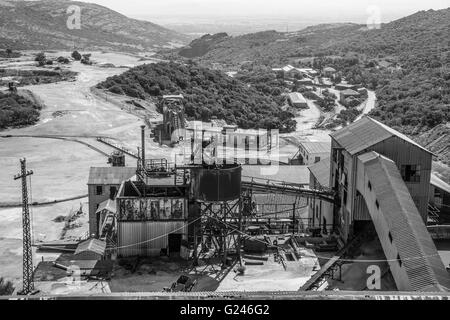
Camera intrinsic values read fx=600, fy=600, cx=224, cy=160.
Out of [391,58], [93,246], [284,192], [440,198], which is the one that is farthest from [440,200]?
[391,58]

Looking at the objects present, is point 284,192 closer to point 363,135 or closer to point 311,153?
point 363,135

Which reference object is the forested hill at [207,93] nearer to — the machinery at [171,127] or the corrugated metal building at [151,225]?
the machinery at [171,127]

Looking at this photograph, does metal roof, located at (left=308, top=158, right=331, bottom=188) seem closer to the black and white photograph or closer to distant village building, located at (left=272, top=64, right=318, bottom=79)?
the black and white photograph

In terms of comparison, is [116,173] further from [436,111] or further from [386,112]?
[386,112]

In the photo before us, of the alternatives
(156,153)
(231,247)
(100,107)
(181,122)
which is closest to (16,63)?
(100,107)

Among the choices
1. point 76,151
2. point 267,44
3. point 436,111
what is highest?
point 267,44

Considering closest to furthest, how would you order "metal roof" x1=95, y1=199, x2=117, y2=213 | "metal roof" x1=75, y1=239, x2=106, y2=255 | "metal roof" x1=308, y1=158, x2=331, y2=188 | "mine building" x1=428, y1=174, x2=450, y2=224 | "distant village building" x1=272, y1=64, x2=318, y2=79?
"metal roof" x1=75, y1=239, x2=106, y2=255
"mine building" x1=428, y1=174, x2=450, y2=224
"metal roof" x1=308, y1=158, x2=331, y2=188
"metal roof" x1=95, y1=199, x2=117, y2=213
"distant village building" x1=272, y1=64, x2=318, y2=79

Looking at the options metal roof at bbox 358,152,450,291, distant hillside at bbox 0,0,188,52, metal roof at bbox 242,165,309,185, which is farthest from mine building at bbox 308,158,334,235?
distant hillside at bbox 0,0,188,52
